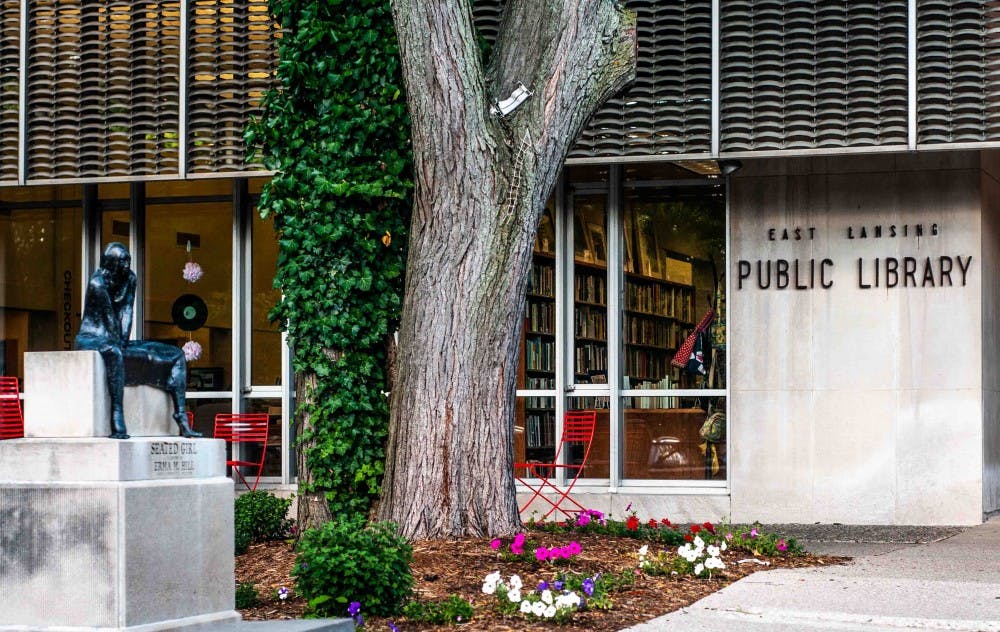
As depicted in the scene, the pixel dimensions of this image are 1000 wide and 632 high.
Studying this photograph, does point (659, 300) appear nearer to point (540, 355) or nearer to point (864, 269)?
point (540, 355)

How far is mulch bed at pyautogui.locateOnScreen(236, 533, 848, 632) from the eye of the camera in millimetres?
7305

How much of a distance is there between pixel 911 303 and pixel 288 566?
6.36 meters

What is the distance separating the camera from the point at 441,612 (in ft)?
23.7

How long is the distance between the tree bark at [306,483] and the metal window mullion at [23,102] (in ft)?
15.9

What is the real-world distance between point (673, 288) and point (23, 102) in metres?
6.51

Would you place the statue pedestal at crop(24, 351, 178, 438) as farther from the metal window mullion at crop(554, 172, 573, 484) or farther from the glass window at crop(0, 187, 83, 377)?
the glass window at crop(0, 187, 83, 377)

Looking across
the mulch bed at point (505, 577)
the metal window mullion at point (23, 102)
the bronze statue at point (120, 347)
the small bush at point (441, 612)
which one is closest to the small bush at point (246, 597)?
the mulch bed at point (505, 577)

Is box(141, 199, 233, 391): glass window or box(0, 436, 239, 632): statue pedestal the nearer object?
box(0, 436, 239, 632): statue pedestal

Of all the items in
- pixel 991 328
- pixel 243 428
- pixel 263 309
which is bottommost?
pixel 243 428

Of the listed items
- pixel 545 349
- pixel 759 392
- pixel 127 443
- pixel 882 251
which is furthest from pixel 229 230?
pixel 127 443

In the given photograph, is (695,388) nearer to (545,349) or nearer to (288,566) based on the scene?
(545,349)

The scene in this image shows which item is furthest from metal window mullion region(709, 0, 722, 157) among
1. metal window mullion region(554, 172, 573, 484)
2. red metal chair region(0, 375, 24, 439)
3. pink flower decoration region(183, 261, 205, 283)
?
red metal chair region(0, 375, 24, 439)

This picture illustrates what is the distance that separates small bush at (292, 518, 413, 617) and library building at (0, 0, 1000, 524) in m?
5.16

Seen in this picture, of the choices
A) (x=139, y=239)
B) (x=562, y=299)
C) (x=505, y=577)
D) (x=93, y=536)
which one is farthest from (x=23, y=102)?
(x=93, y=536)
